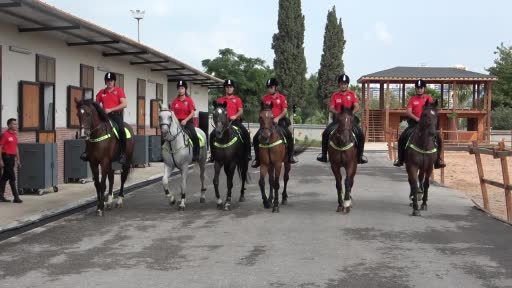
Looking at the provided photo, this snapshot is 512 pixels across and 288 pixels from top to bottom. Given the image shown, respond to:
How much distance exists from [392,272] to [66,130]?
11.8 meters

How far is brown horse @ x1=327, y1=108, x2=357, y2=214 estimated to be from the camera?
10.6 metres

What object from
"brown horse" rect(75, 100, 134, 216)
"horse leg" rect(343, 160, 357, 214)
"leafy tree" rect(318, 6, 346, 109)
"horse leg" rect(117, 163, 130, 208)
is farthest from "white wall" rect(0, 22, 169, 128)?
"leafy tree" rect(318, 6, 346, 109)

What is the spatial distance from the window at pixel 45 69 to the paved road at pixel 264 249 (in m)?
4.55

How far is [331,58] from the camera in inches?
2293

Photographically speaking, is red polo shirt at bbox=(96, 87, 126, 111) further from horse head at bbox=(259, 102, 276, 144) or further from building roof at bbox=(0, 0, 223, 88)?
horse head at bbox=(259, 102, 276, 144)

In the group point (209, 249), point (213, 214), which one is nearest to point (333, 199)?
point (213, 214)

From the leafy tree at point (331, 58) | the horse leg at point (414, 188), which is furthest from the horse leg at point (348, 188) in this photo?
the leafy tree at point (331, 58)

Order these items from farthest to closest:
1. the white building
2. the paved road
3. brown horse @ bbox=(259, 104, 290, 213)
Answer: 1. the white building
2. brown horse @ bbox=(259, 104, 290, 213)
3. the paved road

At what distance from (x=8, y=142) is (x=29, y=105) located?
7.28 feet

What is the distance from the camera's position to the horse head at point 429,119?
10453 mm

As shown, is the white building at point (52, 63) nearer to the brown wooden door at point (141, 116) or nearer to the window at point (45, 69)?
the window at point (45, 69)

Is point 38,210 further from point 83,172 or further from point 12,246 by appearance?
point 83,172

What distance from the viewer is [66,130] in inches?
632

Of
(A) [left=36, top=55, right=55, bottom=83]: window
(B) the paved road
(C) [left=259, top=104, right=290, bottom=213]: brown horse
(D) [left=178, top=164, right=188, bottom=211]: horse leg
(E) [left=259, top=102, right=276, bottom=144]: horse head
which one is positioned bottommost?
(B) the paved road
